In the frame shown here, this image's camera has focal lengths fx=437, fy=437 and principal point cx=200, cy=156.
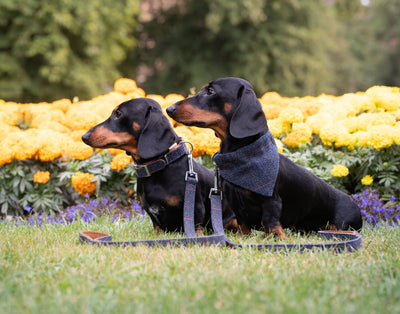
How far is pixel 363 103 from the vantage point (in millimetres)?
5590

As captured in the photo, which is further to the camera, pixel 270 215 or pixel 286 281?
pixel 270 215

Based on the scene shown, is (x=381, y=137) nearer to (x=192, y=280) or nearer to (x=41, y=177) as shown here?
(x=192, y=280)

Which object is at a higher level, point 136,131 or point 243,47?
point 243,47

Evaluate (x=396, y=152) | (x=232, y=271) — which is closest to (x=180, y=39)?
(x=396, y=152)

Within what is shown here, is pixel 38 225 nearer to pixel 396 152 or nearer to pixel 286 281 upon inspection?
pixel 286 281

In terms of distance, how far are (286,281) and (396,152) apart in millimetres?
3029

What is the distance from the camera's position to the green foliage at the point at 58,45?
476 inches

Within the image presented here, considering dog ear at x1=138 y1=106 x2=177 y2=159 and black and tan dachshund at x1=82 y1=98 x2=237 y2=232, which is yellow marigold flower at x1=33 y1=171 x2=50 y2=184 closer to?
black and tan dachshund at x1=82 y1=98 x2=237 y2=232

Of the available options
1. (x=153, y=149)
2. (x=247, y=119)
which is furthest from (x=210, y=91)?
(x=153, y=149)

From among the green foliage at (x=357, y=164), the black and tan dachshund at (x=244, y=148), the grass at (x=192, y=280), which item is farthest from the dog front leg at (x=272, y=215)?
the green foliage at (x=357, y=164)

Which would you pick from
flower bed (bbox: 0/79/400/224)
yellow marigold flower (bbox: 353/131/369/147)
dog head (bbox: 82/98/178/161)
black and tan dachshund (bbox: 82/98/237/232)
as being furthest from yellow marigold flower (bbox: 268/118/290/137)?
dog head (bbox: 82/98/178/161)

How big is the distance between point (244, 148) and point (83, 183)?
2.34 metres

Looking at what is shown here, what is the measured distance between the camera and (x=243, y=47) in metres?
15.0

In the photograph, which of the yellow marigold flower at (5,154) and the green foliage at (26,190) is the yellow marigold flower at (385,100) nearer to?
the green foliage at (26,190)
